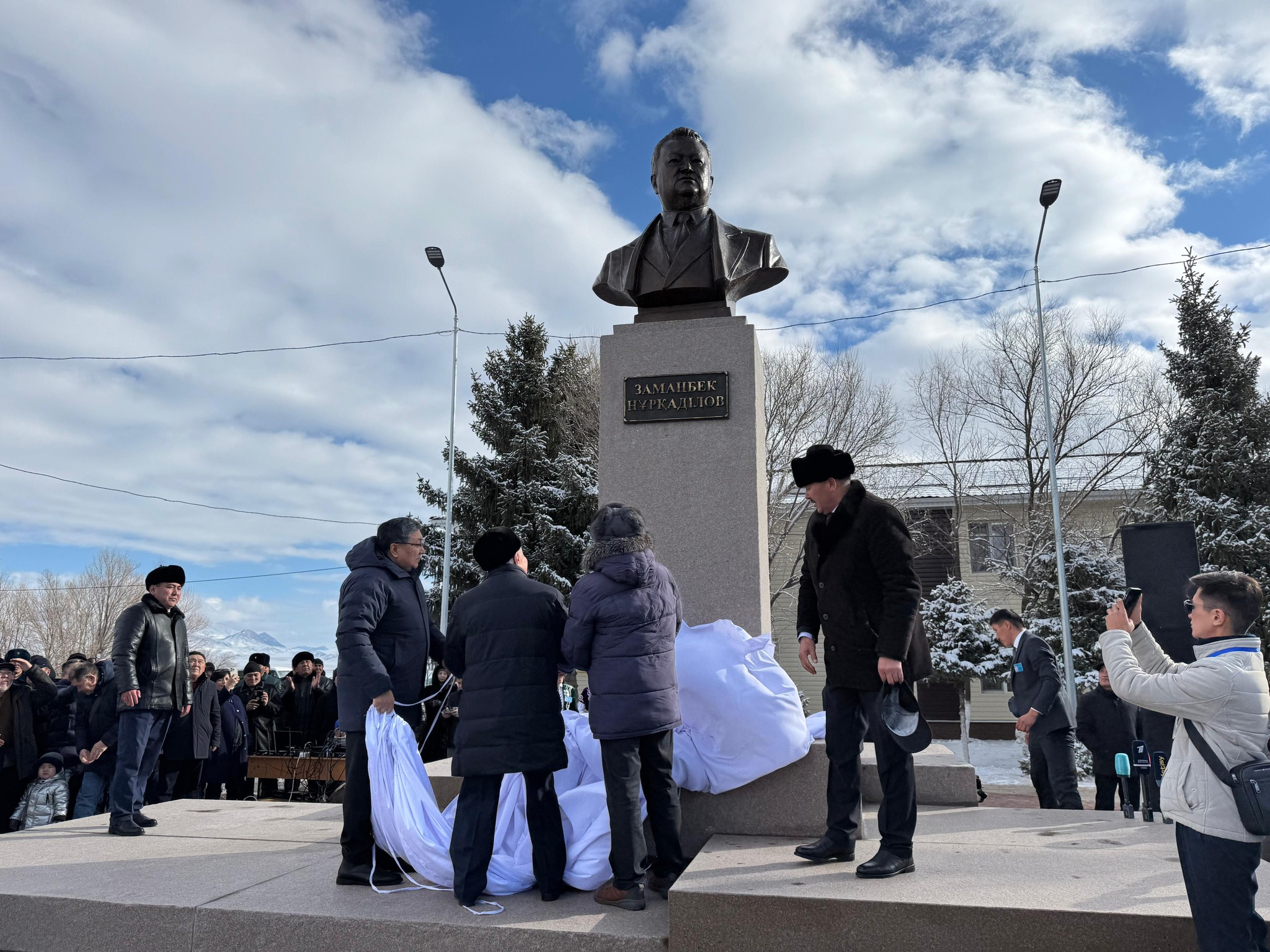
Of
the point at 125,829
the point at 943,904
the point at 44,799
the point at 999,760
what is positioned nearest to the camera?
the point at 943,904

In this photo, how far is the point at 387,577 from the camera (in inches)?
181

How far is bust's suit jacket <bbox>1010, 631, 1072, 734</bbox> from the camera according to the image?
734cm

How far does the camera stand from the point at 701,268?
22.0 ft

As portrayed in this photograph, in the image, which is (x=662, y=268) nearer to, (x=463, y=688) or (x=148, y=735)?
(x=463, y=688)

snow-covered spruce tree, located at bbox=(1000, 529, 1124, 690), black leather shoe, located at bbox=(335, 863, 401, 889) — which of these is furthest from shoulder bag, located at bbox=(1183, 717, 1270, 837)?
snow-covered spruce tree, located at bbox=(1000, 529, 1124, 690)

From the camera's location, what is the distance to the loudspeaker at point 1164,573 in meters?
6.27

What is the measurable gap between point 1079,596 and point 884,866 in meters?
17.3

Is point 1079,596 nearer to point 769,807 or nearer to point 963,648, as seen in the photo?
point 963,648

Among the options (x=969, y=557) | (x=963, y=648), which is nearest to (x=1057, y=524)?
(x=963, y=648)

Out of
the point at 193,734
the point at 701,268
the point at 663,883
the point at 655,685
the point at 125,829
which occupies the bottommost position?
the point at 125,829

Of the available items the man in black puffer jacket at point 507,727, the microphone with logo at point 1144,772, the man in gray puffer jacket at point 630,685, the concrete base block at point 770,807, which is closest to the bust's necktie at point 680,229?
the man in gray puffer jacket at point 630,685

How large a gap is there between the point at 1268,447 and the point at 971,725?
10.9m

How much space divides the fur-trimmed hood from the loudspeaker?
3982 millimetres

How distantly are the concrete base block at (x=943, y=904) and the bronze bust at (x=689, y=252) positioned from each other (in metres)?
4.11
